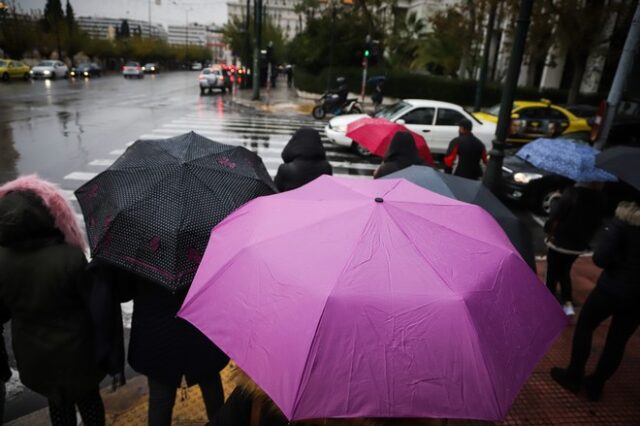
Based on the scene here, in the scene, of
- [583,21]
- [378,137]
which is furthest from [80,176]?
[583,21]

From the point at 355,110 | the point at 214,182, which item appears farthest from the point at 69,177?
the point at 355,110

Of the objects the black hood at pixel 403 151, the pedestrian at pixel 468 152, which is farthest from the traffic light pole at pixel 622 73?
the black hood at pixel 403 151

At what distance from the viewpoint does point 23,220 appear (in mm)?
2271

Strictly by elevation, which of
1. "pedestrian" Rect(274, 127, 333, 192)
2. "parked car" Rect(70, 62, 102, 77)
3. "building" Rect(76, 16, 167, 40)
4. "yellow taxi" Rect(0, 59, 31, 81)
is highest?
"building" Rect(76, 16, 167, 40)

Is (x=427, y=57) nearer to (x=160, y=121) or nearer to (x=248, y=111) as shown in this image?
(x=248, y=111)

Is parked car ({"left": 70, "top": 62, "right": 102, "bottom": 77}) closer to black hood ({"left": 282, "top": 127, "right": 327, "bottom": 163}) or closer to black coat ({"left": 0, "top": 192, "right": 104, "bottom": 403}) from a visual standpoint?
black hood ({"left": 282, "top": 127, "right": 327, "bottom": 163})

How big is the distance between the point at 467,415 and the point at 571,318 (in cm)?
403

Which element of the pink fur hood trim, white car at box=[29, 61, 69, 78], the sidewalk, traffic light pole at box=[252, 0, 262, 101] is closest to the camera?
the pink fur hood trim

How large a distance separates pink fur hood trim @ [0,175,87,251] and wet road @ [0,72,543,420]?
1837 millimetres

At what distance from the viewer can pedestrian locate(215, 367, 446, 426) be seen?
5.32 feet

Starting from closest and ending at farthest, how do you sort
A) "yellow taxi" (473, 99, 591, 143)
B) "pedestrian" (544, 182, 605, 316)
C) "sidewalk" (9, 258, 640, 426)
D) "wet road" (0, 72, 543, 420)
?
"sidewalk" (9, 258, 640, 426)
"pedestrian" (544, 182, 605, 316)
"wet road" (0, 72, 543, 420)
"yellow taxi" (473, 99, 591, 143)

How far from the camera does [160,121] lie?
1709 centimetres

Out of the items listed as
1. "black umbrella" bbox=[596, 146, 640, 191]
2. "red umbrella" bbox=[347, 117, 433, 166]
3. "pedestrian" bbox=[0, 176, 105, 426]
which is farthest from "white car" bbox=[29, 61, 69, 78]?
"black umbrella" bbox=[596, 146, 640, 191]

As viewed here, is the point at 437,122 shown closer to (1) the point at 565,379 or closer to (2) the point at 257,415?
(1) the point at 565,379
